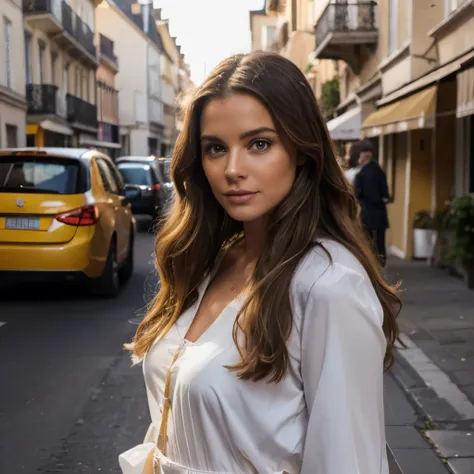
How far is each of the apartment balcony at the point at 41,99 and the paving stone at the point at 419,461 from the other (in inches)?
1121

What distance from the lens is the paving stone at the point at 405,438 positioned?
442cm

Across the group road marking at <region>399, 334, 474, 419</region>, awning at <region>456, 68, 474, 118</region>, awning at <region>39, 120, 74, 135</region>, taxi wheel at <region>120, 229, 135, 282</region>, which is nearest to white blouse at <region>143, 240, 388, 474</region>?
road marking at <region>399, 334, 474, 419</region>

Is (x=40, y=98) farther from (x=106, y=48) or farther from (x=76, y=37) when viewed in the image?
(x=106, y=48)

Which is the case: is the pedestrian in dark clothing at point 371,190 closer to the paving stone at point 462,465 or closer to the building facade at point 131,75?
the paving stone at point 462,465

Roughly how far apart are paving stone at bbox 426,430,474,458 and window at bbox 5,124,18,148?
2445 centimetres

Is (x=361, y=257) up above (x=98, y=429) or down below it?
above

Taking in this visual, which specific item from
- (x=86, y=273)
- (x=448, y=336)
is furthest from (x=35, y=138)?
(x=448, y=336)

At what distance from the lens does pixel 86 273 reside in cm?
893

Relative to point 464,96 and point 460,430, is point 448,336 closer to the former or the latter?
point 460,430

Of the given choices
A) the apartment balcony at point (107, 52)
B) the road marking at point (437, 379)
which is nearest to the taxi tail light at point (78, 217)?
the road marking at point (437, 379)

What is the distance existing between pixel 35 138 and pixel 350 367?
32.0 meters

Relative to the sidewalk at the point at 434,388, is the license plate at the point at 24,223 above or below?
above

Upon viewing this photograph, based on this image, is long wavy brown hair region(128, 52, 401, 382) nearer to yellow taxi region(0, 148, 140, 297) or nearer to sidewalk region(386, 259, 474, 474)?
sidewalk region(386, 259, 474, 474)

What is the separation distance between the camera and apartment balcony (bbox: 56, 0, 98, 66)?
3456cm
